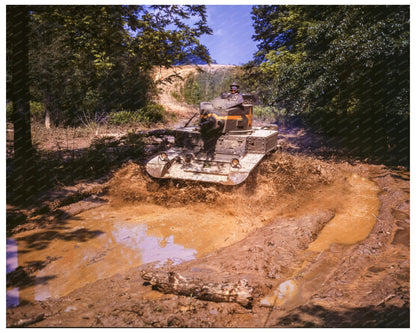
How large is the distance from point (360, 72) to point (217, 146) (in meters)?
5.53

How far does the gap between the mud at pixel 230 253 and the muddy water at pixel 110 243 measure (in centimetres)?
2

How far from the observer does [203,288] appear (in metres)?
3.84

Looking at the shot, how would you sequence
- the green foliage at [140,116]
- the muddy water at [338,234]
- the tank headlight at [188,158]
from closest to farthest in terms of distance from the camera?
the muddy water at [338,234] → the tank headlight at [188,158] → the green foliage at [140,116]

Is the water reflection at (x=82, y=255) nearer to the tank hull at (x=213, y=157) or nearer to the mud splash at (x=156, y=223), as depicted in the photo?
the mud splash at (x=156, y=223)

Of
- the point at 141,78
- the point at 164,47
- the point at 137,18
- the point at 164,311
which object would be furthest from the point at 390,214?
the point at 141,78

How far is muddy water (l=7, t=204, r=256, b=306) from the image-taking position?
4.71 m

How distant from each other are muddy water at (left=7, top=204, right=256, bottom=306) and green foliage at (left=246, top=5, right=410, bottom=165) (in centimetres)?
622

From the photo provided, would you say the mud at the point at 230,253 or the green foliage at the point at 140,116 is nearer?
the mud at the point at 230,253

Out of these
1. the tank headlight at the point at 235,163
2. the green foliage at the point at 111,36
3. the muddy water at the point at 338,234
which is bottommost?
the muddy water at the point at 338,234

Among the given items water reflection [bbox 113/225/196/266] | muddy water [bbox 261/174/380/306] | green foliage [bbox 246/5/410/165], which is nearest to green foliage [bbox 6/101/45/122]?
green foliage [bbox 246/5/410/165]

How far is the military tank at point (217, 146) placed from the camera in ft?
26.7

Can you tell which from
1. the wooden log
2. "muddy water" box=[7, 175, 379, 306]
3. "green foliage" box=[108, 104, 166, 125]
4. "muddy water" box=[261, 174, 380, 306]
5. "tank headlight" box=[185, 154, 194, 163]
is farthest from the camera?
"green foliage" box=[108, 104, 166, 125]

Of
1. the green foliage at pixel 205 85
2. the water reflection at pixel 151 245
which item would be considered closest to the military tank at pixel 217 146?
the water reflection at pixel 151 245

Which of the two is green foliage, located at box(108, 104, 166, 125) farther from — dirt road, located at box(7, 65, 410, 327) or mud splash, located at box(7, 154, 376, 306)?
dirt road, located at box(7, 65, 410, 327)
